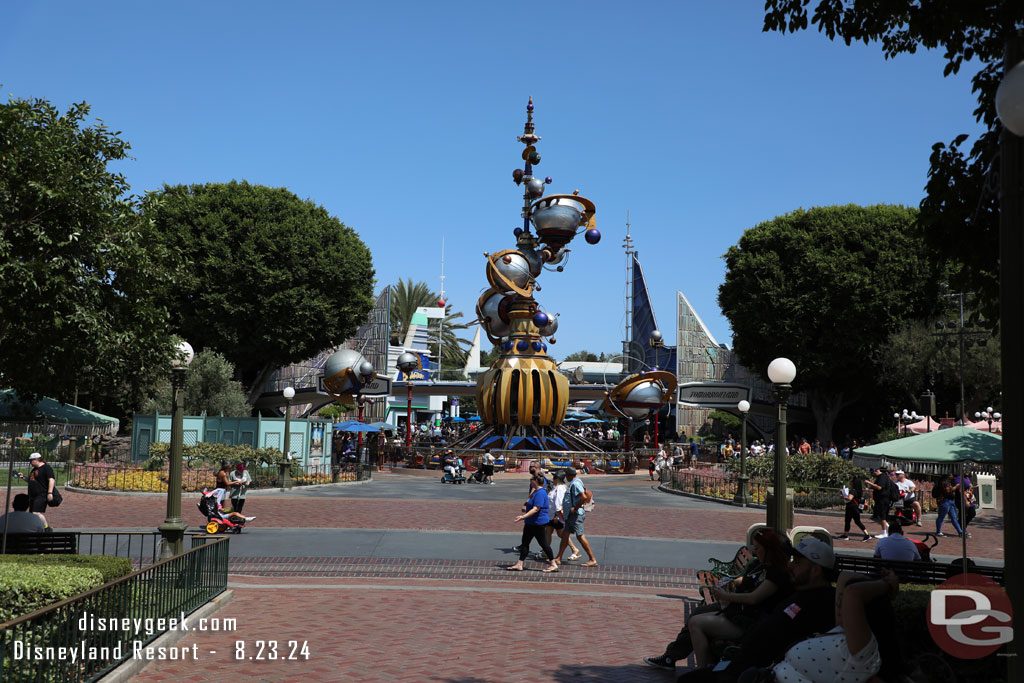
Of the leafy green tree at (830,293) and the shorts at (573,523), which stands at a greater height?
the leafy green tree at (830,293)

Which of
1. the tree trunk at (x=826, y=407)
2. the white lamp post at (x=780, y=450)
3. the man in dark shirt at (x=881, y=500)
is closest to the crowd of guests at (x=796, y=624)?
the white lamp post at (x=780, y=450)

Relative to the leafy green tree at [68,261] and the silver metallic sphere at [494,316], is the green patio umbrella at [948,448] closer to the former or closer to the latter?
the leafy green tree at [68,261]

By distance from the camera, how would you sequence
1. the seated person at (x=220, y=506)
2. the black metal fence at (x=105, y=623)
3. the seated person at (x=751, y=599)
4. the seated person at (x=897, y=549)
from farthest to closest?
the seated person at (x=220, y=506)
the seated person at (x=897, y=549)
the seated person at (x=751, y=599)
the black metal fence at (x=105, y=623)

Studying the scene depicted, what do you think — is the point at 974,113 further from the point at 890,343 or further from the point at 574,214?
the point at 890,343

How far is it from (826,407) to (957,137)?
4546 centimetres

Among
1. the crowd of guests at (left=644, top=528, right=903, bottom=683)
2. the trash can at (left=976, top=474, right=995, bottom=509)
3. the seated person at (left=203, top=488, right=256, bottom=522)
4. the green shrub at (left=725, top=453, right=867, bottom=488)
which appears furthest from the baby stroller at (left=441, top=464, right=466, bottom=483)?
the crowd of guests at (left=644, top=528, right=903, bottom=683)

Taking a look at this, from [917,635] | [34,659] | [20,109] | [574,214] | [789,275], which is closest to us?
[34,659]

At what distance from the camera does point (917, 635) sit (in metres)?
6.79

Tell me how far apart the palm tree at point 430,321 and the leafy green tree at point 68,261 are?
204 ft

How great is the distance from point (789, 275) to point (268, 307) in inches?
1150

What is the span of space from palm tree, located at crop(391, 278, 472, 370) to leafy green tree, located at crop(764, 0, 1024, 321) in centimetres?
6843

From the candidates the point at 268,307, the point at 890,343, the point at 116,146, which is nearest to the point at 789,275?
the point at 890,343

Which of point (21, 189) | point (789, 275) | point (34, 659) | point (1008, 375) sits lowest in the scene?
point (34, 659)

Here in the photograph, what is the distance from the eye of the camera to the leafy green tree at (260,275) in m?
44.8
